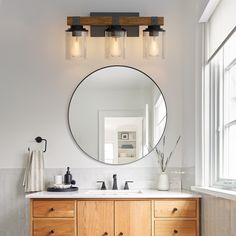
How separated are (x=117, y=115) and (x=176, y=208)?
3.21 feet

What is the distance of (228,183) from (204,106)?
73 centimetres

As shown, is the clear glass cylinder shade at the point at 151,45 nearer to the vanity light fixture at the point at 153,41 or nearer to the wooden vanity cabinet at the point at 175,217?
the vanity light fixture at the point at 153,41

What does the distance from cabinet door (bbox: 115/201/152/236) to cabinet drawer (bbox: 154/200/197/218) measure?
0.08m

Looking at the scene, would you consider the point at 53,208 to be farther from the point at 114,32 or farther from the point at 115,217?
the point at 114,32

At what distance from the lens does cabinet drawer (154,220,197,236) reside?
3439mm

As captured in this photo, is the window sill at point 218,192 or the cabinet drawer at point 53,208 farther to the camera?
the cabinet drawer at point 53,208

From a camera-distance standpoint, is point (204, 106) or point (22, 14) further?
point (22, 14)

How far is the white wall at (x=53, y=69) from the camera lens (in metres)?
3.98

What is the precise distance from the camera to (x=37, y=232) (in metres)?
3.44

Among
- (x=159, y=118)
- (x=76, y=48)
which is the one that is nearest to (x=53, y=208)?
(x=159, y=118)

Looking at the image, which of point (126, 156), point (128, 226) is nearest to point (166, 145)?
point (126, 156)

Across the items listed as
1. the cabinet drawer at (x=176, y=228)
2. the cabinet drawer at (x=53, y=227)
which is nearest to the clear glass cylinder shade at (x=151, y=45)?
the cabinet drawer at (x=176, y=228)

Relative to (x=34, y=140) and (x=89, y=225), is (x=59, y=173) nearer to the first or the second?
(x=34, y=140)

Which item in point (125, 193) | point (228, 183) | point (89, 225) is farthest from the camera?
point (125, 193)
